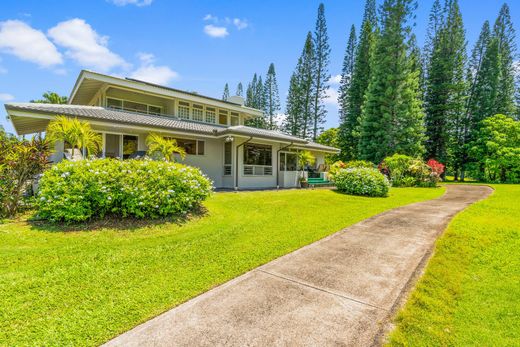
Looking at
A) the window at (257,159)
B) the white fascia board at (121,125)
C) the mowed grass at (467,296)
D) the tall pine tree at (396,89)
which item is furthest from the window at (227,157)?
the tall pine tree at (396,89)

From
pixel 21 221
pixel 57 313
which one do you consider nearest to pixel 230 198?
pixel 21 221

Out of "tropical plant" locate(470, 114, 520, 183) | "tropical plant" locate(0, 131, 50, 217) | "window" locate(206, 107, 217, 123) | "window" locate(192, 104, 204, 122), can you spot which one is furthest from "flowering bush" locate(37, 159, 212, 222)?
"tropical plant" locate(470, 114, 520, 183)

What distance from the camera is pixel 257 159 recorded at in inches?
572

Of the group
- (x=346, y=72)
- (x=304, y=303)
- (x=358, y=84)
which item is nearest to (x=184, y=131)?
(x=304, y=303)

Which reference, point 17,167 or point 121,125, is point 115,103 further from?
point 17,167

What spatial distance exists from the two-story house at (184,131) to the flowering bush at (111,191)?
4.71 meters

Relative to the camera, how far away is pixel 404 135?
2297 cm

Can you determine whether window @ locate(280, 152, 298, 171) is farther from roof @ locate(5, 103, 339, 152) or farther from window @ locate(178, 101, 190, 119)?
window @ locate(178, 101, 190, 119)

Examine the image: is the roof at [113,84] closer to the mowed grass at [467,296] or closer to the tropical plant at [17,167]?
the tropical plant at [17,167]

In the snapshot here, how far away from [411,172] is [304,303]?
17.5 meters

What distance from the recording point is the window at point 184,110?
1591 centimetres

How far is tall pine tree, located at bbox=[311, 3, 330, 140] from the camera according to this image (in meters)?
31.0

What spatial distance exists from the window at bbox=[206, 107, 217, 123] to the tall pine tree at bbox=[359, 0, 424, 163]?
15.2m

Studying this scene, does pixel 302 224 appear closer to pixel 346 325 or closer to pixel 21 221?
pixel 346 325
